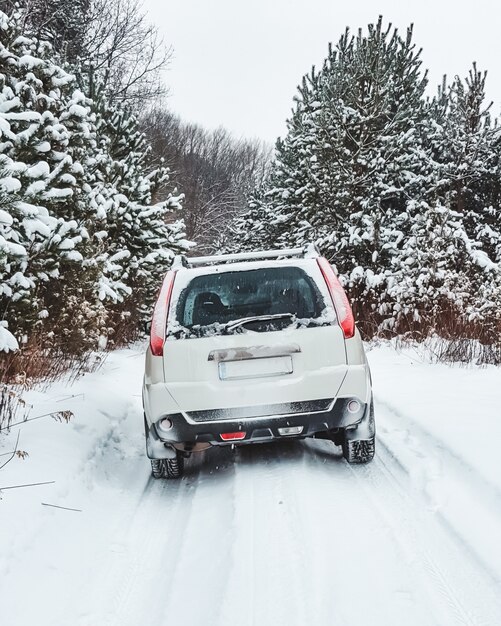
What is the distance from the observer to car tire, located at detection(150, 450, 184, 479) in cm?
457

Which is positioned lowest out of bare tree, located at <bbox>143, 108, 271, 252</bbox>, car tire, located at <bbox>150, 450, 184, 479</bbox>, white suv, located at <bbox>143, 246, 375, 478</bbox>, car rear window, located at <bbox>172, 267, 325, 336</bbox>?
car tire, located at <bbox>150, 450, 184, 479</bbox>

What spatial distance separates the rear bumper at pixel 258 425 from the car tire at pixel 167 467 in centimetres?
39

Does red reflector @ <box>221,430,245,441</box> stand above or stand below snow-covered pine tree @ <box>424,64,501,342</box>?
below

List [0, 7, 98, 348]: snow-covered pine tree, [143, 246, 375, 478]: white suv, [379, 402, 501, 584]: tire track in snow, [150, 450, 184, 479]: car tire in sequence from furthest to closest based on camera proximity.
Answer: [0, 7, 98, 348]: snow-covered pine tree < [150, 450, 184, 479]: car tire < [143, 246, 375, 478]: white suv < [379, 402, 501, 584]: tire track in snow

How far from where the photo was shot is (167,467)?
457cm

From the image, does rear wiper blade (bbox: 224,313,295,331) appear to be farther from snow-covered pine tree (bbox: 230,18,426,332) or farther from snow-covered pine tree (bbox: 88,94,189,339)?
snow-covered pine tree (bbox: 230,18,426,332)

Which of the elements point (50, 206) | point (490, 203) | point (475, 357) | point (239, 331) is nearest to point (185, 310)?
point (239, 331)

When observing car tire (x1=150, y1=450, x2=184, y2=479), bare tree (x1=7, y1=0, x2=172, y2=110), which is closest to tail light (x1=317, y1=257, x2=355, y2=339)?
car tire (x1=150, y1=450, x2=184, y2=479)

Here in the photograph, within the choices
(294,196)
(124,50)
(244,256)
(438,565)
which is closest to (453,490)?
(438,565)

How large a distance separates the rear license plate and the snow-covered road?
821mm

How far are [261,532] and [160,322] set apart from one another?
68.9 inches

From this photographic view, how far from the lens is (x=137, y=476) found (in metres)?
4.79

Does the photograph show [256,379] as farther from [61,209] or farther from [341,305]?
[61,209]

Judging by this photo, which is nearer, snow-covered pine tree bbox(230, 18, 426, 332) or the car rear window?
the car rear window
